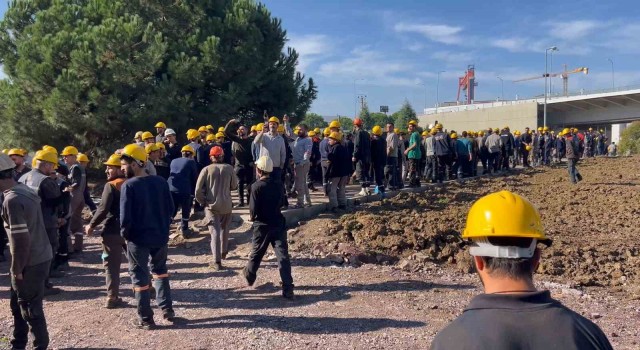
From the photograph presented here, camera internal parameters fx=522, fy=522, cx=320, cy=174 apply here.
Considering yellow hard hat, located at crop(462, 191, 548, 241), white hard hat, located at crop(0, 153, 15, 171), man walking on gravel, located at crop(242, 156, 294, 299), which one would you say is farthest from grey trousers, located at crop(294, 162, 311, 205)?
yellow hard hat, located at crop(462, 191, 548, 241)

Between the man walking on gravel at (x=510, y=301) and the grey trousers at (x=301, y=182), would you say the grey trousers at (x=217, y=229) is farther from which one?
Answer: the man walking on gravel at (x=510, y=301)

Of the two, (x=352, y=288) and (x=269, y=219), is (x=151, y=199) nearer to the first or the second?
(x=269, y=219)

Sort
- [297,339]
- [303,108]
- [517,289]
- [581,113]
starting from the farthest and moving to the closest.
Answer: [581,113] < [303,108] < [297,339] < [517,289]

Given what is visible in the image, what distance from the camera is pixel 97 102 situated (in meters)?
16.6

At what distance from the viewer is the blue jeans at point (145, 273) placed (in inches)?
214

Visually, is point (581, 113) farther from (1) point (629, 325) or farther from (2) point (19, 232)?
(2) point (19, 232)

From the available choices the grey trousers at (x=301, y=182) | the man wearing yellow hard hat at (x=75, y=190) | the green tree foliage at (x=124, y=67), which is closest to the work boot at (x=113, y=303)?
the man wearing yellow hard hat at (x=75, y=190)

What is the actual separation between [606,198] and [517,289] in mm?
14584

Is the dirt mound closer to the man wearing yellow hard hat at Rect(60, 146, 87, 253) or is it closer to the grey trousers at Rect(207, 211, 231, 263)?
the grey trousers at Rect(207, 211, 231, 263)

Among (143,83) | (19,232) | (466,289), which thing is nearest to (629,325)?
(466,289)

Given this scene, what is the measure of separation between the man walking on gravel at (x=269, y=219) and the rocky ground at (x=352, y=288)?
443 millimetres

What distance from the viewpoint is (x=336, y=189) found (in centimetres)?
1148

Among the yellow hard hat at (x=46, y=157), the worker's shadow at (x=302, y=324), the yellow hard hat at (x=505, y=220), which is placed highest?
the yellow hard hat at (x=46, y=157)

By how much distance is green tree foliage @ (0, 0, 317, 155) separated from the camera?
54.3ft
